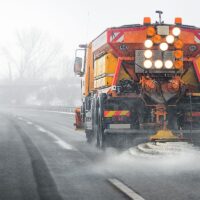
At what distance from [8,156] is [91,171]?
292 centimetres

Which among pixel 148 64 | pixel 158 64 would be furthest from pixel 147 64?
pixel 158 64

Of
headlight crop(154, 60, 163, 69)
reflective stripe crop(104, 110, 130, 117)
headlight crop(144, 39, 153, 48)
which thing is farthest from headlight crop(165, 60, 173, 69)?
reflective stripe crop(104, 110, 130, 117)

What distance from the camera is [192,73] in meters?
11.5

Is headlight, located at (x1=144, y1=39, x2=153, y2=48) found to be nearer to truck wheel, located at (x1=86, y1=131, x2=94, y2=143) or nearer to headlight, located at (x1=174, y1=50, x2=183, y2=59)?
headlight, located at (x1=174, y1=50, x2=183, y2=59)

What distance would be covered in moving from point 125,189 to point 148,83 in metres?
4.41

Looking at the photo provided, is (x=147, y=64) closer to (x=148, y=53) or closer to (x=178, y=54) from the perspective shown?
(x=148, y=53)

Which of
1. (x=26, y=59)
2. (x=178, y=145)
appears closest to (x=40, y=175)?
(x=178, y=145)

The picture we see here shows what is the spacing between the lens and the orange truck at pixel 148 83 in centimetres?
1078

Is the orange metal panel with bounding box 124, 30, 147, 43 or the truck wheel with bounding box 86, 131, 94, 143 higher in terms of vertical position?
the orange metal panel with bounding box 124, 30, 147, 43

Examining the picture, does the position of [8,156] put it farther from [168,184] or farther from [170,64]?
[168,184]

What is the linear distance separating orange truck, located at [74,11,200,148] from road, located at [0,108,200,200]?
0.76 metres

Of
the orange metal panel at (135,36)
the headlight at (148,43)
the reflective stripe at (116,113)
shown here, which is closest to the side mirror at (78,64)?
the orange metal panel at (135,36)

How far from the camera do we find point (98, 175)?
26.2 ft

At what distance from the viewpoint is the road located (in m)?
6.38
